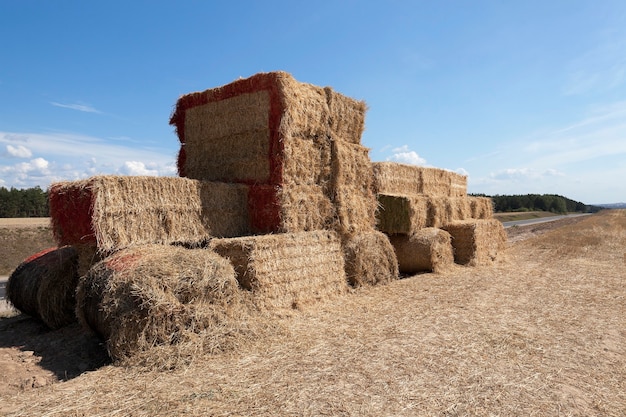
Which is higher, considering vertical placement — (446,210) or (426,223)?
(446,210)

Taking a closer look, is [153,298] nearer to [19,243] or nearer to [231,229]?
[231,229]

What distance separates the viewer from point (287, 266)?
820 centimetres

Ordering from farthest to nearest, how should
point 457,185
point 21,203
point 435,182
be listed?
point 21,203 < point 457,185 < point 435,182

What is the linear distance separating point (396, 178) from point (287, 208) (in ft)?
19.2

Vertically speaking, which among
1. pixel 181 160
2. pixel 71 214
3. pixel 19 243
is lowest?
pixel 19 243

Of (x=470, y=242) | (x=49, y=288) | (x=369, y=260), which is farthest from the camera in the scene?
(x=470, y=242)

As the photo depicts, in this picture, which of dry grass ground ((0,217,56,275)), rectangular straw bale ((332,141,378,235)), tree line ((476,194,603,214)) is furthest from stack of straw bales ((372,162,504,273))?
tree line ((476,194,603,214))

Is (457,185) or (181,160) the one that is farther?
(457,185)

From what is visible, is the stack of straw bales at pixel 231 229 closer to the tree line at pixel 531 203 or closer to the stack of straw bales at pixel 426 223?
the stack of straw bales at pixel 426 223

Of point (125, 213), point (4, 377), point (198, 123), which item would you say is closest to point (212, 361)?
point (4, 377)

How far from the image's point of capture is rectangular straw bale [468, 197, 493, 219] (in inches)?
683

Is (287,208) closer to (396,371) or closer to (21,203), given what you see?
(396,371)

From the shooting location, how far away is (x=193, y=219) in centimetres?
827

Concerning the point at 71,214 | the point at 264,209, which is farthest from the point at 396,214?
the point at 71,214
